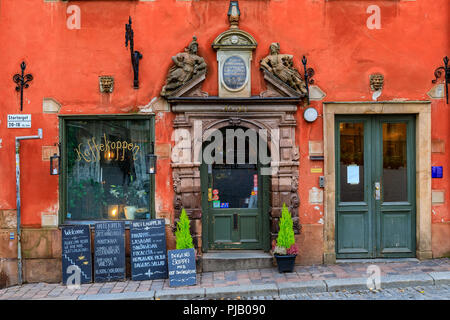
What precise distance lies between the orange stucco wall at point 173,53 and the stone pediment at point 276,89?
18cm

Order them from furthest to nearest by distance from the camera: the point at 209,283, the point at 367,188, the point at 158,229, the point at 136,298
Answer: the point at 367,188 < the point at 158,229 < the point at 209,283 < the point at 136,298

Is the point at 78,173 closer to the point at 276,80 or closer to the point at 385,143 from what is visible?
the point at 276,80

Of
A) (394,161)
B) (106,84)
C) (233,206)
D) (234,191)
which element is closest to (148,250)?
(233,206)

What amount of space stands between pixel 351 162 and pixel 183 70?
11.4ft

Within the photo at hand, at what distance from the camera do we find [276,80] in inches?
269

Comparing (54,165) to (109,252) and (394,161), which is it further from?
(394,161)

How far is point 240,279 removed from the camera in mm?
6367

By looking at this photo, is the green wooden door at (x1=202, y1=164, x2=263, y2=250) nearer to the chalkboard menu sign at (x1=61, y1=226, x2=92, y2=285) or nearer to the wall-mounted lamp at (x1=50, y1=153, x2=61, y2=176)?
the chalkboard menu sign at (x1=61, y1=226, x2=92, y2=285)

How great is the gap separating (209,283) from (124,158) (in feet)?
8.81

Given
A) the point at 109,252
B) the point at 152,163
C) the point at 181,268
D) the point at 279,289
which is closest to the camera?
the point at 279,289

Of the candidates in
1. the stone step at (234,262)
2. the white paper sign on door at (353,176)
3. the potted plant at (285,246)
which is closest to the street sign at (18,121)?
the stone step at (234,262)

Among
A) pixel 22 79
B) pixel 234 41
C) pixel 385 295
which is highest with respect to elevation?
pixel 234 41

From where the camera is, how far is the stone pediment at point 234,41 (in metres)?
6.85

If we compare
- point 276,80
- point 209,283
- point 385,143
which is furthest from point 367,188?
point 209,283
